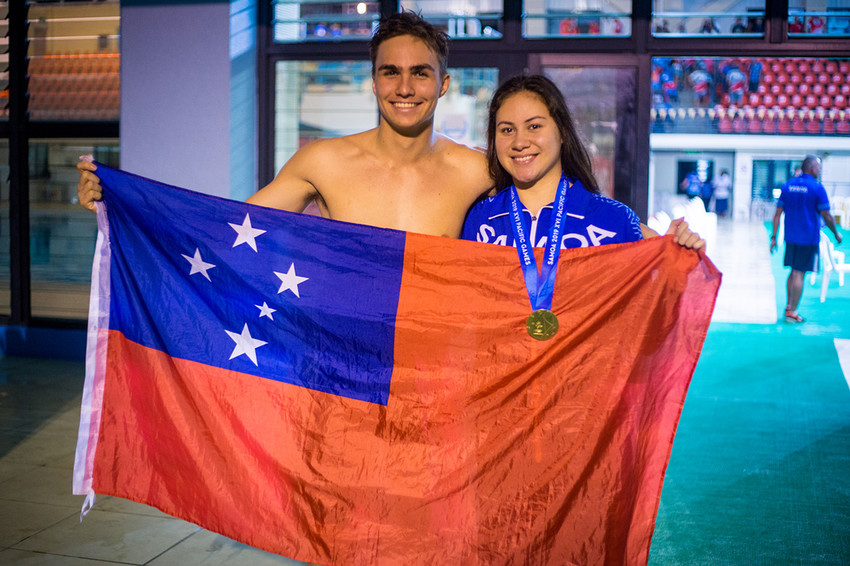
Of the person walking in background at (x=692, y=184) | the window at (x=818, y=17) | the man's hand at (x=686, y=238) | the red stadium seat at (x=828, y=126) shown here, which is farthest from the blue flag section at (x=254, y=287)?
the person walking in background at (x=692, y=184)

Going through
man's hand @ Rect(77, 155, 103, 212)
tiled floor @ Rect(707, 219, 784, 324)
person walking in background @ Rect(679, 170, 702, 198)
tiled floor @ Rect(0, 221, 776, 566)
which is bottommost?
tiled floor @ Rect(0, 221, 776, 566)

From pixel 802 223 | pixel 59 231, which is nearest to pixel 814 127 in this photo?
pixel 802 223

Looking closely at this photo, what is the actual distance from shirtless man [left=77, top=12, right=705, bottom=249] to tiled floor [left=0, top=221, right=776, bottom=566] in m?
1.28

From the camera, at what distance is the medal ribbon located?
2.12 metres

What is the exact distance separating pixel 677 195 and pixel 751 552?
33.6ft

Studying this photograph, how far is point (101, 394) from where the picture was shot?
2.39m

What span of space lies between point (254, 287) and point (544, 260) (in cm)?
86

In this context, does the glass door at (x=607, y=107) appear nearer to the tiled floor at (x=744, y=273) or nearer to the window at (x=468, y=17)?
the window at (x=468, y=17)

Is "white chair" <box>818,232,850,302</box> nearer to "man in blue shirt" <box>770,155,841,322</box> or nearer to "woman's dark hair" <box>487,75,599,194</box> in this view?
"man in blue shirt" <box>770,155,841,322</box>

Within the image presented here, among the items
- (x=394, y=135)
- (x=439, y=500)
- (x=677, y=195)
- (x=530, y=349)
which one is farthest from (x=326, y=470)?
(x=677, y=195)

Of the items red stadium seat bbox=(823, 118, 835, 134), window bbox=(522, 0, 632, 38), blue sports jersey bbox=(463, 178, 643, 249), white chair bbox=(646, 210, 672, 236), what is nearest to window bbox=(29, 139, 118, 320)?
window bbox=(522, 0, 632, 38)

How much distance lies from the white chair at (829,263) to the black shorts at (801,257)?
90cm

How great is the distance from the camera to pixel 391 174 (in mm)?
2604

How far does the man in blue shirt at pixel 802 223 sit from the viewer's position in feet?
25.0
